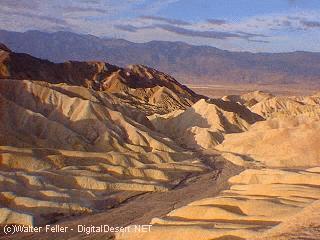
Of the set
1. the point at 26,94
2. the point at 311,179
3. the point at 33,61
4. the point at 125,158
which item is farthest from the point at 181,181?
the point at 33,61

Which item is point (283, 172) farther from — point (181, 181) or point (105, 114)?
point (105, 114)

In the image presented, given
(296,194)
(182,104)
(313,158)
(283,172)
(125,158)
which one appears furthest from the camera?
(182,104)

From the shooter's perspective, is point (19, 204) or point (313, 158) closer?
point (19, 204)

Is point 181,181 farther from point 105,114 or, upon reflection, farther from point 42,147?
point 105,114

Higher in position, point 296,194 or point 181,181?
point 296,194

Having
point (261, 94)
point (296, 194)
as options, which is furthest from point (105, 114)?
point (261, 94)

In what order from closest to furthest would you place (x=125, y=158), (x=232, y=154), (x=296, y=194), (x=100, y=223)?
(x=296, y=194) → (x=100, y=223) → (x=125, y=158) → (x=232, y=154)
